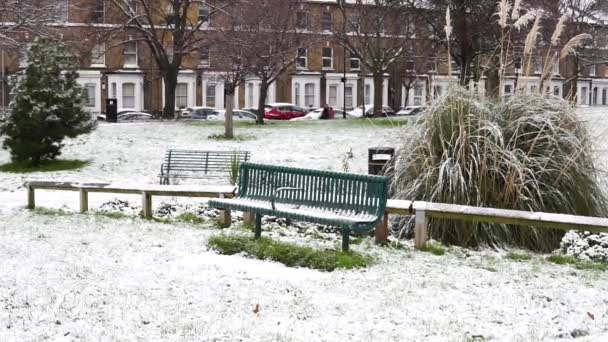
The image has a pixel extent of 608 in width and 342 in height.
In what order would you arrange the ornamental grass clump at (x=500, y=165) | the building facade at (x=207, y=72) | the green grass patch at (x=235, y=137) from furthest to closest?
the building facade at (x=207, y=72), the green grass patch at (x=235, y=137), the ornamental grass clump at (x=500, y=165)

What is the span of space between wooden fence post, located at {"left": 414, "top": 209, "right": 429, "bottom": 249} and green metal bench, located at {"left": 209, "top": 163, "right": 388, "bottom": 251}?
2.80 ft

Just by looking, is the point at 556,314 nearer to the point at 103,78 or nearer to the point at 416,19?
the point at 416,19

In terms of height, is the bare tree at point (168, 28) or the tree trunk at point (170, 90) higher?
the bare tree at point (168, 28)

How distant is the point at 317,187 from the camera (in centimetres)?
941

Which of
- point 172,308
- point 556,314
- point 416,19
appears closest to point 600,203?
point 556,314

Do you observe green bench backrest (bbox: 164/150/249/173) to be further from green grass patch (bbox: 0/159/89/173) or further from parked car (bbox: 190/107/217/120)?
parked car (bbox: 190/107/217/120)

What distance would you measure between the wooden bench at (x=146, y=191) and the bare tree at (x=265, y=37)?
59.1 ft

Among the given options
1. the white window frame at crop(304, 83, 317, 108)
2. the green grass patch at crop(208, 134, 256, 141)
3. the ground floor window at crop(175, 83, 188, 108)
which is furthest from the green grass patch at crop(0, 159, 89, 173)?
the white window frame at crop(304, 83, 317, 108)

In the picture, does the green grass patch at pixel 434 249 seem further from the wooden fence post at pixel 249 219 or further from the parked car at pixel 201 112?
the parked car at pixel 201 112

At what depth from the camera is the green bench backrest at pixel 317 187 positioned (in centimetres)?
891

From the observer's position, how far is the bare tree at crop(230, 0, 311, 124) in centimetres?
3095

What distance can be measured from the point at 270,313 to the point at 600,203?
18.8ft

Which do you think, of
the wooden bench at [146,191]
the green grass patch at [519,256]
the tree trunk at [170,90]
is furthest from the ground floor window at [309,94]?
the green grass patch at [519,256]

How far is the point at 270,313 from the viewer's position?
6473mm
